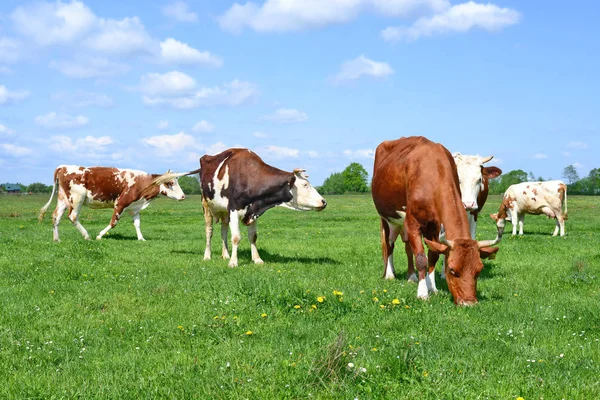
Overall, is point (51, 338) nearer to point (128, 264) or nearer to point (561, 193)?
point (128, 264)

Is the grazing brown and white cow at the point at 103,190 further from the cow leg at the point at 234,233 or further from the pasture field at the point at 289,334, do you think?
the pasture field at the point at 289,334

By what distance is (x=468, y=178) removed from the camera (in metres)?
11.8

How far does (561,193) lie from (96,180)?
1970 centimetres

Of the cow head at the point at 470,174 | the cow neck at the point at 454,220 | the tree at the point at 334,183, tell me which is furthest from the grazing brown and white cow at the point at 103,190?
the tree at the point at 334,183

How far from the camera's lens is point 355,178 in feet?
453

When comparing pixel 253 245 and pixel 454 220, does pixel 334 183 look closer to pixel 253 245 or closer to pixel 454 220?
pixel 253 245

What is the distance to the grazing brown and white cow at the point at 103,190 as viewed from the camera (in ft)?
70.2

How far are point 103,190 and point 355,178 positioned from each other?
118 m

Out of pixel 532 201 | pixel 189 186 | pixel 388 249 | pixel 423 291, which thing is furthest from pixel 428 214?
pixel 189 186

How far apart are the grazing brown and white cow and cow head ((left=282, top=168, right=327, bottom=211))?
8486mm

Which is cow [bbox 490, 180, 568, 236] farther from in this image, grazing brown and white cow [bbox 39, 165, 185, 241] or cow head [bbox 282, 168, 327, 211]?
grazing brown and white cow [bbox 39, 165, 185, 241]

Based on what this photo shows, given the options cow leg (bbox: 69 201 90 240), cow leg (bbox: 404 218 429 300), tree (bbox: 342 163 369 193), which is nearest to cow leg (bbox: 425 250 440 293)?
cow leg (bbox: 404 218 429 300)

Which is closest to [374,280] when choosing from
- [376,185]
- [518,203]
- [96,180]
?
[376,185]

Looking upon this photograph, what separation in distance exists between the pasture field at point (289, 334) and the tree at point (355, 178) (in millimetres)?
Answer: 124878
